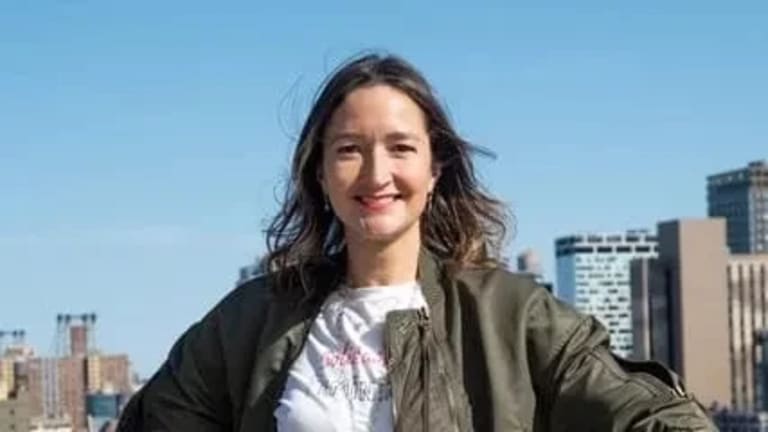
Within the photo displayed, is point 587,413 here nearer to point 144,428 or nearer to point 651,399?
point 651,399

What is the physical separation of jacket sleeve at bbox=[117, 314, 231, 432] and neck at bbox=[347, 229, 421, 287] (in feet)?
0.80

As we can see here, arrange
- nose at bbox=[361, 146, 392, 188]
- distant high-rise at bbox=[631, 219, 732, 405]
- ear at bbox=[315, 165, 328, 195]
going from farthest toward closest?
distant high-rise at bbox=[631, 219, 732, 405]
ear at bbox=[315, 165, 328, 195]
nose at bbox=[361, 146, 392, 188]

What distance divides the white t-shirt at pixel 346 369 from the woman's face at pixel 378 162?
4.0 inches

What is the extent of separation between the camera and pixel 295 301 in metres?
3.31

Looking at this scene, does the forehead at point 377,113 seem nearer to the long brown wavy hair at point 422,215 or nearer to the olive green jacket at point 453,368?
the long brown wavy hair at point 422,215

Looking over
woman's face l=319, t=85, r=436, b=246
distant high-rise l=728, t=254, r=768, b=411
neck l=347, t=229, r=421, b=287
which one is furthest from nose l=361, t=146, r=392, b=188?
distant high-rise l=728, t=254, r=768, b=411

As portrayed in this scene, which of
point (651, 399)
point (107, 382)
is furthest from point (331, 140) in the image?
point (107, 382)

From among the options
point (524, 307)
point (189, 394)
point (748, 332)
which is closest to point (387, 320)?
point (524, 307)

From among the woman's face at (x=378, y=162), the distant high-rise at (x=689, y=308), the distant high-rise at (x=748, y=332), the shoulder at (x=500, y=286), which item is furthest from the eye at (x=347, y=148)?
the distant high-rise at (x=748, y=332)

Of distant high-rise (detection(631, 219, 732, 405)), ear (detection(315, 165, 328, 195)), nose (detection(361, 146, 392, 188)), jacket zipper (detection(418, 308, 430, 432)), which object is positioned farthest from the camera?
distant high-rise (detection(631, 219, 732, 405))

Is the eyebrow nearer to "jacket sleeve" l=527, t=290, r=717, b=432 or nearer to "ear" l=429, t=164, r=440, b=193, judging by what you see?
"ear" l=429, t=164, r=440, b=193

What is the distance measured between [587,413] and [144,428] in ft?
2.29

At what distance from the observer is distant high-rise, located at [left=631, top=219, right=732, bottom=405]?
5723 inches

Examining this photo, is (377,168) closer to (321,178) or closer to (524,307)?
(321,178)
